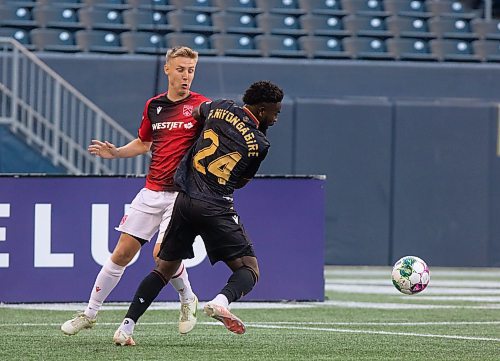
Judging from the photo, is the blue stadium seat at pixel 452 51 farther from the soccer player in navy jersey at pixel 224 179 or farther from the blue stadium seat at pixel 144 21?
the soccer player in navy jersey at pixel 224 179

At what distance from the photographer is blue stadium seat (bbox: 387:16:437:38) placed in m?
20.1

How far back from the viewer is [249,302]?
455 inches

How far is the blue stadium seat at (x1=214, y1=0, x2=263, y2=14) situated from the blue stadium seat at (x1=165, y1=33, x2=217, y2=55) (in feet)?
2.24

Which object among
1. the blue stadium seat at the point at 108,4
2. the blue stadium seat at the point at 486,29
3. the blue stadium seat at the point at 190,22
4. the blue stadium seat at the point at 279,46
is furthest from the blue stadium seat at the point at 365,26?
the blue stadium seat at the point at 108,4

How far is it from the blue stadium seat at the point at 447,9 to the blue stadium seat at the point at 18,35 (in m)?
6.92

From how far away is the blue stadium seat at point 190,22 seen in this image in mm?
19016

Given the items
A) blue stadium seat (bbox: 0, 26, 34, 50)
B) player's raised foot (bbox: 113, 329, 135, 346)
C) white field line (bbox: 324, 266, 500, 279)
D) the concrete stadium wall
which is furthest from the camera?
the concrete stadium wall

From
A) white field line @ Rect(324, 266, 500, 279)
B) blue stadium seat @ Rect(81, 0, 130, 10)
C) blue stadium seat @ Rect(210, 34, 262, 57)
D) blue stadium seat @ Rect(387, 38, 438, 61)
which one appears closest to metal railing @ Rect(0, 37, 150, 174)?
blue stadium seat @ Rect(81, 0, 130, 10)

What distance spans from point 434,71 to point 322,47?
1847 millimetres

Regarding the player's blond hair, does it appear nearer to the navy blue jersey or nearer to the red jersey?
the red jersey

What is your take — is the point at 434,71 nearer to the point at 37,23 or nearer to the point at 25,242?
the point at 37,23

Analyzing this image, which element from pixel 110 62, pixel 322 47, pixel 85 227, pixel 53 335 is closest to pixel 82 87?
pixel 110 62

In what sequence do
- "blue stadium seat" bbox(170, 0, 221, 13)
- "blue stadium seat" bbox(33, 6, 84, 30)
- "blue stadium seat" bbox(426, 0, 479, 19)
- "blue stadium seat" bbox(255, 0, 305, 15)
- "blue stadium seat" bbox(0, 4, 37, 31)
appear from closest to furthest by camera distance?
"blue stadium seat" bbox(0, 4, 37, 31)
"blue stadium seat" bbox(33, 6, 84, 30)
"blue stadium seat" bbox(170, 0, 221, 13)
"blue stadium seat" bbox(255, 0, 305, 15)
"blue stadium seat" bbox(426, 0, 479, 19)

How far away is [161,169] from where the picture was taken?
26.6 feet
